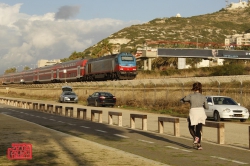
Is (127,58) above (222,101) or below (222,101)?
above

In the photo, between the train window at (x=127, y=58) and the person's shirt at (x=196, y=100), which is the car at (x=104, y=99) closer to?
the train window at (x=127, y=58)

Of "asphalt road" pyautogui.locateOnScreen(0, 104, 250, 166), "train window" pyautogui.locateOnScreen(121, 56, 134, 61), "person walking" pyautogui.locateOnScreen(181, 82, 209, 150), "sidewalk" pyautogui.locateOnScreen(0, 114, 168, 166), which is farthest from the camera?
"train window" pyautogui.locateOnScreen(121, 56, 134, 61)

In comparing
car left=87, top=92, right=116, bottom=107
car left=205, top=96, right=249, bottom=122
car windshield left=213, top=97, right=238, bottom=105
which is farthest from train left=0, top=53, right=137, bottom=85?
car left=205, top=96, right=249, bottom=122

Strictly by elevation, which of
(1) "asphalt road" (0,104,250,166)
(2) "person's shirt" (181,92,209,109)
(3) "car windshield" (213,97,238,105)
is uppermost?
(2) "person's shirt" (181,92,209,109)

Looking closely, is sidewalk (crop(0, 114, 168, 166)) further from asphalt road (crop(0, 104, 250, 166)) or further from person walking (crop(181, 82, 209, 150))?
person walking (crop(181, 82, 209, 150))

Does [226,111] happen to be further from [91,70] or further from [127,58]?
[91,70]

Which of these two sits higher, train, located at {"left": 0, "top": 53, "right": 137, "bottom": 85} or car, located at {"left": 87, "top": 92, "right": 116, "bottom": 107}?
train, located at {"left": 0, "top": 53, "right": 137, "bottom": 85}

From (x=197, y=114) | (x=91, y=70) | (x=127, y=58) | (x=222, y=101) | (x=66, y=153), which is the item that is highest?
(x=127, y=58)

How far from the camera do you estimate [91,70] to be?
211ft

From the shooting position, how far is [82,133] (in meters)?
20.0

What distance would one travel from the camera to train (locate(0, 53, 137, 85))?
5641 cm

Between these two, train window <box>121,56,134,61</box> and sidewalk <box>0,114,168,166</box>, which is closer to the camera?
sidewalk <box>0,114,168,166</box>

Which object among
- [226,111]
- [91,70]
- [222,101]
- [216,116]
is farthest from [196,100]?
[91,70]

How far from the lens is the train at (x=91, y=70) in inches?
2221
